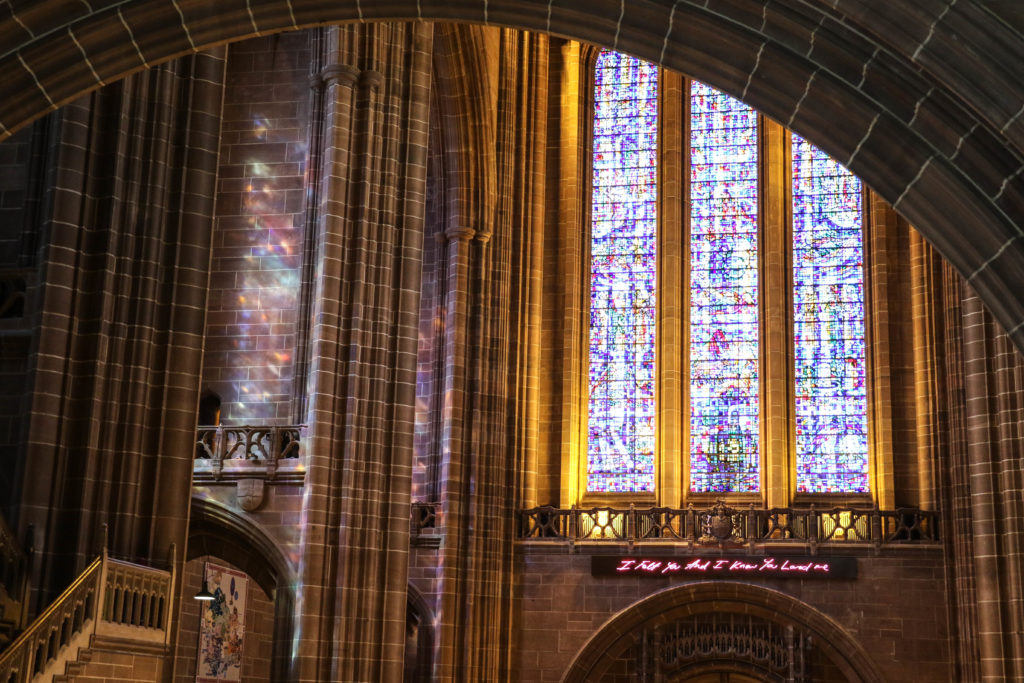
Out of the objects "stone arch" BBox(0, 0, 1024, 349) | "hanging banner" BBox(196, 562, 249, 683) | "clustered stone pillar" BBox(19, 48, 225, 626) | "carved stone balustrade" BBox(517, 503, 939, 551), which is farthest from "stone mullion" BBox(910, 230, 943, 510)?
"stone arch" BBox(0, 0, 1024, 349)

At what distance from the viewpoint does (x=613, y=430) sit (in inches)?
944

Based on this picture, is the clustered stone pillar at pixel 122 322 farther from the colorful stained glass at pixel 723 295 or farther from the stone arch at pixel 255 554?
the colorful stained glass at pixel 723 295

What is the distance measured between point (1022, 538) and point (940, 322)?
31.3ft

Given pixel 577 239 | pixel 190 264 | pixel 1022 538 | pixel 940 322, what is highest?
pixel 577 239

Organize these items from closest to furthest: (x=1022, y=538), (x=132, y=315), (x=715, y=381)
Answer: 1. (x=132, y=315)
2. (x=1022, y=538)
3. (x=715, y=381)

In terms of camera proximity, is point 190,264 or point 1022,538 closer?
point 190,264

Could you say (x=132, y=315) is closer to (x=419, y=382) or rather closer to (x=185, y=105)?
(x=185, y=105)

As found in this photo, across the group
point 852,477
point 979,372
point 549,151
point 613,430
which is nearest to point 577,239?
point 549,151

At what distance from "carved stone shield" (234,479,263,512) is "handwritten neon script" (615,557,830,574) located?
7780 millimetres

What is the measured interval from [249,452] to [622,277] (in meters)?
10.1

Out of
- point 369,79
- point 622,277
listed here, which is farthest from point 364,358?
point 622,277

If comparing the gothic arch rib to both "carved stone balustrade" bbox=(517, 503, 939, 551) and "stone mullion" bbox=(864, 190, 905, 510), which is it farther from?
"stone mullion" bbox=(864, 190, 905, 510)

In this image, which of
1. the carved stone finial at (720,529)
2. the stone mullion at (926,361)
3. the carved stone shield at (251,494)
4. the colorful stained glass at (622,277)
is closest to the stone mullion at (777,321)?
the carved stone finial at (720,529)

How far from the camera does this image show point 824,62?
6961mm
